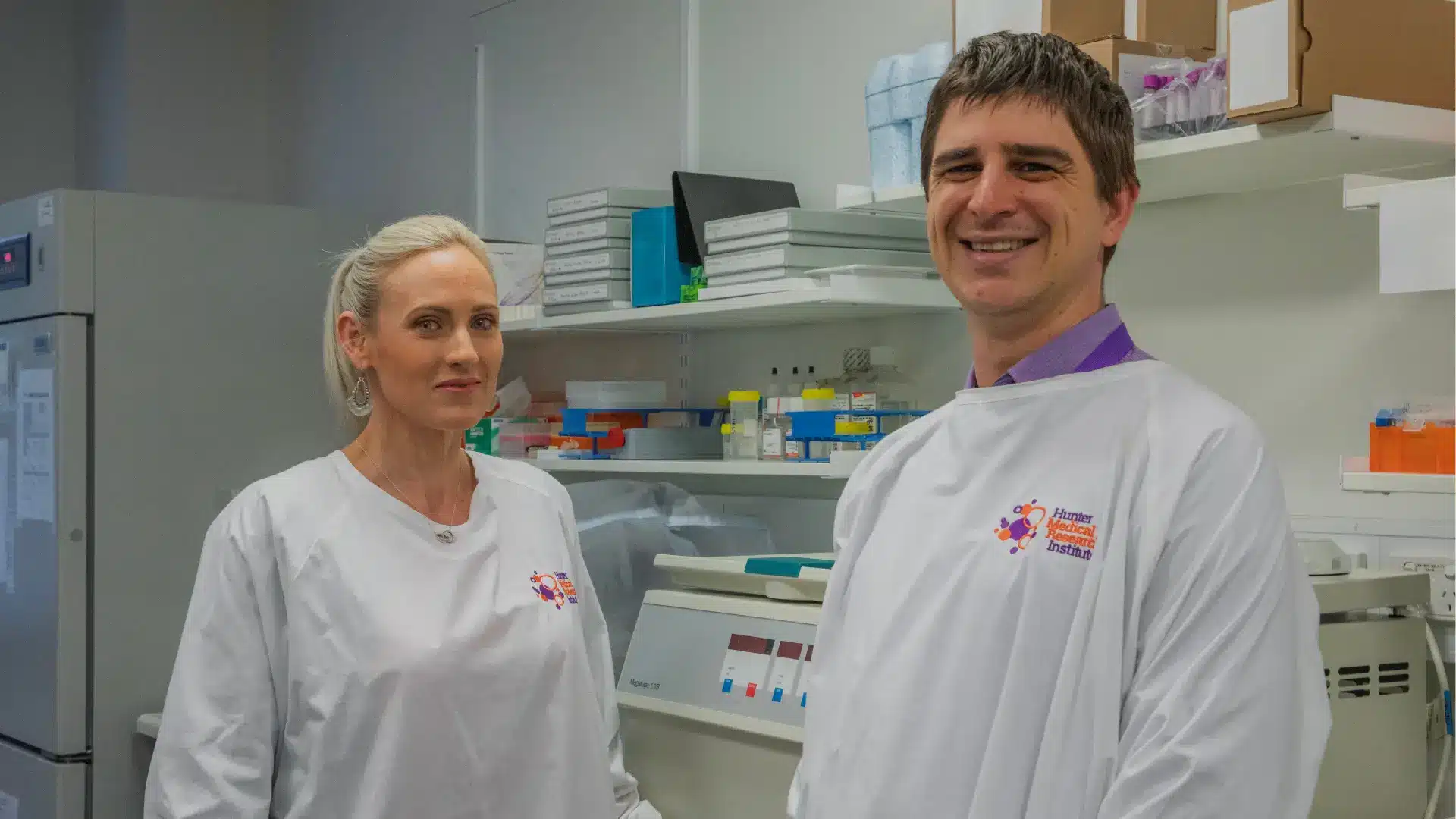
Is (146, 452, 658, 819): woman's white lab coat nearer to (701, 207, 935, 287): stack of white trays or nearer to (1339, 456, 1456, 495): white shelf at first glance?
(701, 207, 935, 287): stack of white trays

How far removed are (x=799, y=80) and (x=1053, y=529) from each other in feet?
5.68

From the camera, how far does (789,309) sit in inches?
97.3

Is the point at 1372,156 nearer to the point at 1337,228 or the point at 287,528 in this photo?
the point at 1337,228

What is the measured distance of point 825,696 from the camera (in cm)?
149

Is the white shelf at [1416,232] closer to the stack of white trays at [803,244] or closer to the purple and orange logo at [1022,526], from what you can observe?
the purple and orange logo at [1022,526]

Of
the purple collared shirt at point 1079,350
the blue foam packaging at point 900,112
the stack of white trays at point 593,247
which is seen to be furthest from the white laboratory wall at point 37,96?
the purple collared shirt at point 1079,350

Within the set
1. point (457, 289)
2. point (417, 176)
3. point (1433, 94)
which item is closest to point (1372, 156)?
point (1433, 94)

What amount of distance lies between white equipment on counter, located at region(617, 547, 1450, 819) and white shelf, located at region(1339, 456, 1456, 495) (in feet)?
0.39

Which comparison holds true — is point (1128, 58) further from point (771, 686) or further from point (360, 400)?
point (360, 400)

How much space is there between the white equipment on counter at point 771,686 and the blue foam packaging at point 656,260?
613 millimetres

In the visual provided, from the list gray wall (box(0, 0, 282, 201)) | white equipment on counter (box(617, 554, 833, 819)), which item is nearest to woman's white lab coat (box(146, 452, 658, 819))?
white equipment on counter (box(617, 554, 833, 819))

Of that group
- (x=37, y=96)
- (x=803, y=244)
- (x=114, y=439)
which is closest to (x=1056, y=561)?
(x=803, y=244)

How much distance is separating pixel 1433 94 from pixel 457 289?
1222mm

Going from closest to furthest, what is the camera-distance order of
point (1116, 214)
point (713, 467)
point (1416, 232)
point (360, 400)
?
point (1116, 214) < point (1416, 232) < point (360, 400) < point (713, 467)
